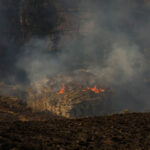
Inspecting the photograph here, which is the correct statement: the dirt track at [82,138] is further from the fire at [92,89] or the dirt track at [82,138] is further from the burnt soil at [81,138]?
the fire at [92,89]

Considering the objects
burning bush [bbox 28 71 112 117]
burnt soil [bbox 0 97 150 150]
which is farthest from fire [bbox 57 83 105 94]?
burnt soil [bbox 0 97 150 150]

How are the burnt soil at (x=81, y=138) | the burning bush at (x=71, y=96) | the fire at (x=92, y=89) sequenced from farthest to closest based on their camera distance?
the fire at (x=92, y=89) → the burning bush at (x=71, y=96) → the burnt soil at (x=81, y=138)

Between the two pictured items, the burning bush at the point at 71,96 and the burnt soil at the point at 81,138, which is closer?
the burnt soil at the point at 81,138

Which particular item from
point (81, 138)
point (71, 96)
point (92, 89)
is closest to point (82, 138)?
point (81, 138)

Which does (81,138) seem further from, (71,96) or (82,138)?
(71,96)

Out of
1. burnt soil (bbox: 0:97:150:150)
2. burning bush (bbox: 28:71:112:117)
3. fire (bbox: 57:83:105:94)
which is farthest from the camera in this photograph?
fire (bbox: 57:83:105:94)

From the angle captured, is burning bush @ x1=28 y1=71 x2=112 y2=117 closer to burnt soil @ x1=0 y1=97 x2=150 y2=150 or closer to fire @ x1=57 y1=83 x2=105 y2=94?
fire @ x1=57 y1=83 x2=105 y2=94

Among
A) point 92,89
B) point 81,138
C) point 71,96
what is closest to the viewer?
point 81,138

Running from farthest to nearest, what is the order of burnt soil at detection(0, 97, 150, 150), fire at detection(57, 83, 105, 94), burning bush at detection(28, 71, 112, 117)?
1. fire at detection(57, 83, 105, 94)
2. burning bush at detection(28, 71, 112, 117)
3. burnt soil at detection(0, 97, 150, 150)

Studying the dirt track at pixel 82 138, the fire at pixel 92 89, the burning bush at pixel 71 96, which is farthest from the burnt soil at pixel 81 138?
the fire at pixel 92 89

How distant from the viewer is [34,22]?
260ft

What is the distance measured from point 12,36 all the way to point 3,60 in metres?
11.6

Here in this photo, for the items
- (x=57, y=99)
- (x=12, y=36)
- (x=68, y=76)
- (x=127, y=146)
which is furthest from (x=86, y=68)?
(x=127, y=146)

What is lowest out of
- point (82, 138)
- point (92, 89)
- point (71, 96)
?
point (82, 138)
